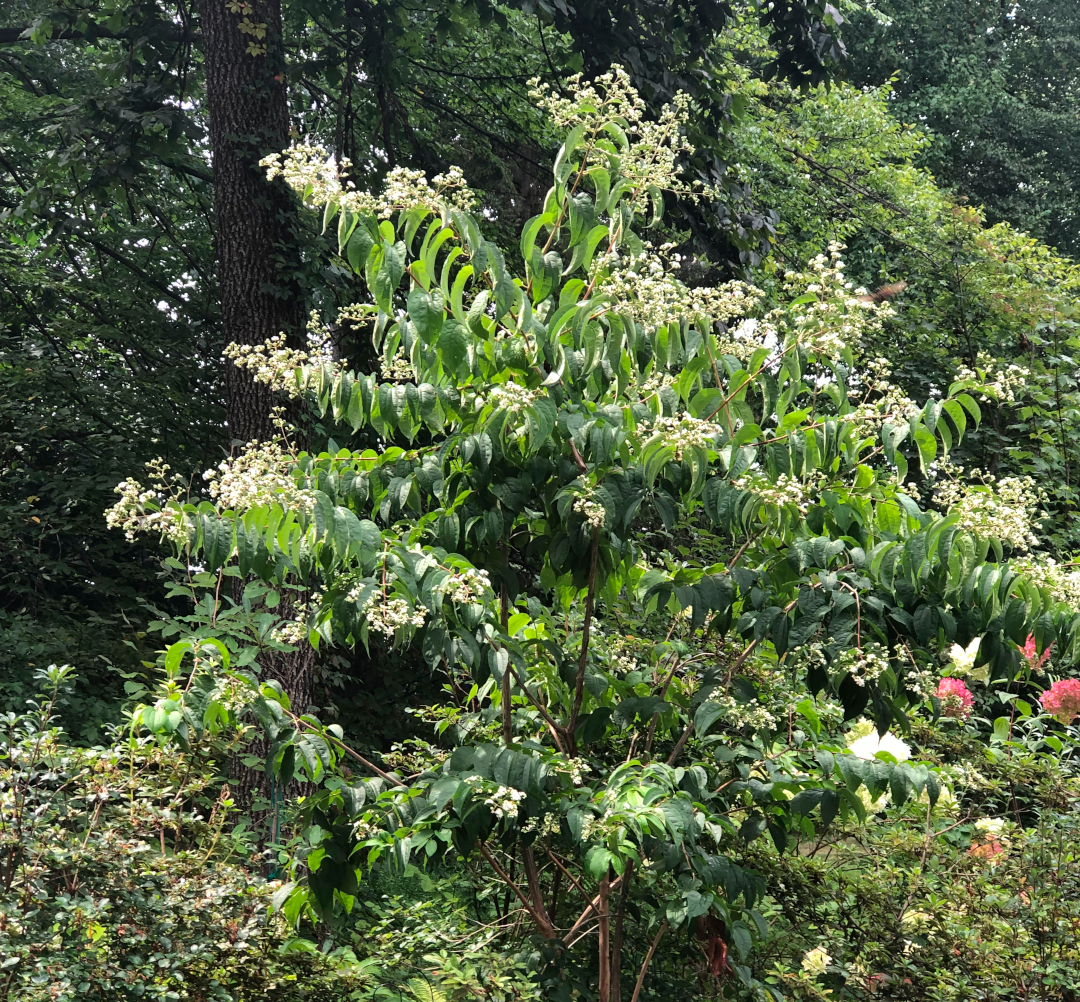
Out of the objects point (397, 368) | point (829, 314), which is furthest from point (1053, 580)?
point (397, 368)

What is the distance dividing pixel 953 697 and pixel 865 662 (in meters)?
2.21

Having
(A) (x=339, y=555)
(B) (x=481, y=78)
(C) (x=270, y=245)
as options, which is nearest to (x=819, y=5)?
(B) (x=481, y=78)

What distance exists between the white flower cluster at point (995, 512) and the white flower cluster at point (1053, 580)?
0.18 ft

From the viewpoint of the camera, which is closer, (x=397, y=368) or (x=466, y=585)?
(x=466, y=585)

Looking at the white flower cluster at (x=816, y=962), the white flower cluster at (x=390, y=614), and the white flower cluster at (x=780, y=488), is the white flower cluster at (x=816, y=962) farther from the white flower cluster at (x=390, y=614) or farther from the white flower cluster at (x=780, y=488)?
the white flower cluster at (x=390, y=614)

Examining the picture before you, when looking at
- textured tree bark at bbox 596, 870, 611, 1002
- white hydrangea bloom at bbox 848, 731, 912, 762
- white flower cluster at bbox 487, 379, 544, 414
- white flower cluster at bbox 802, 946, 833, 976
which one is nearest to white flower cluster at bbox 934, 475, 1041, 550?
white flower cluster at bbox 487, 379, 544, 414

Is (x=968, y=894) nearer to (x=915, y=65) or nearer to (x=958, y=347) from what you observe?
(x=958, y=347)

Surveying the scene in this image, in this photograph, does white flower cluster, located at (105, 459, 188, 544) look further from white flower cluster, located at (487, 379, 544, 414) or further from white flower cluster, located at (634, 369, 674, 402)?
white flower cluster, located at (634, 369, 674, 402)

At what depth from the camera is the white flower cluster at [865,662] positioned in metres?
2.27

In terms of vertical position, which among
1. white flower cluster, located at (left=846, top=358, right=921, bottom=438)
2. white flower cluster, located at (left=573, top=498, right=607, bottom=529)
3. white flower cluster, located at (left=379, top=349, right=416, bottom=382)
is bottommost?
white flower cluster, located at (left=573, top=498, right=607, bottom=529)

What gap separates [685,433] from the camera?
220cm

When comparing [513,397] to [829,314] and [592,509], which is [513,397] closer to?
[592,509]

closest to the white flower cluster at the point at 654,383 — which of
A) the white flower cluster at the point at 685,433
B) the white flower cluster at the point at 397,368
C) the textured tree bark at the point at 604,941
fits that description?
the white flower cluster at the point at 685,433

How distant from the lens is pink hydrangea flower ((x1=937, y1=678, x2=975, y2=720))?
423cm
